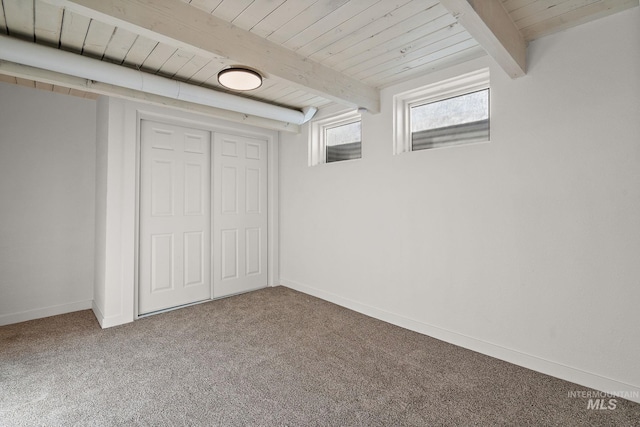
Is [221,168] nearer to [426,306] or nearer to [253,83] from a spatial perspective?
[253,83]

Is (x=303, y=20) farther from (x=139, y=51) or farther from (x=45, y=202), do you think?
(x=45, y=202)

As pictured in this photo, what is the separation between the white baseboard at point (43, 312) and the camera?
3.04m

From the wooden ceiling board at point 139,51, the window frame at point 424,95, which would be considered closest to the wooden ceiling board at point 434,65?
the window frame at point 424,95

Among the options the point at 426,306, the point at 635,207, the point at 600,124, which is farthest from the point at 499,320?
the point at 600,124

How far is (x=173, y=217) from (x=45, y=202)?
50.9 inches

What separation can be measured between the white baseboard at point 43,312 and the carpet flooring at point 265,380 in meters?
0.12

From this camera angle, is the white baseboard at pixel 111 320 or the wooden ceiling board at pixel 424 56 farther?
the white baseboard at pixel 111 320

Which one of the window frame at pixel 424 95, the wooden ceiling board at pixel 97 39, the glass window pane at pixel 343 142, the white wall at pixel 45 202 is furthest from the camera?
the glass window pane at pixel 343 142

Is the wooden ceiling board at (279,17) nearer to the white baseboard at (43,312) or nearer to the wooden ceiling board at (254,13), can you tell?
the wooden ceiling board at (254,13)

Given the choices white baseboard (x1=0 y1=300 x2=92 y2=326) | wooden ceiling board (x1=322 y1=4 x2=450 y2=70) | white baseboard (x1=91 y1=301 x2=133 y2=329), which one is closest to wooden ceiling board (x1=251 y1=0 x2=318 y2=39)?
wooden ceiling board (x1=322 y1=4 x2=450 y2=70)

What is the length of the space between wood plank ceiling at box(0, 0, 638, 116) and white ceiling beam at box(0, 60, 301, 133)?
0.25 m

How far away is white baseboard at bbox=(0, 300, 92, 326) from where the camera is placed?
3.04 metres

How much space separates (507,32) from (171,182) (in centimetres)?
341

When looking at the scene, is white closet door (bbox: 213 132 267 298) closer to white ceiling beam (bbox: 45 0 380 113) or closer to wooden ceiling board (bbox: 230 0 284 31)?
white ceiling beam (bbox: 45 0 380 113)
